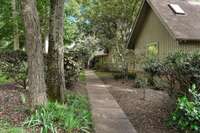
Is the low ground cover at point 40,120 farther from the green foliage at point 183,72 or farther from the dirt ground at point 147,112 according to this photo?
the green foliage at point 183,72

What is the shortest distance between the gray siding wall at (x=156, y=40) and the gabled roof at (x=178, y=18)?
0.65 metres

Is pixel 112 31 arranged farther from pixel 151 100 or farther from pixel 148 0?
pixel 151 100

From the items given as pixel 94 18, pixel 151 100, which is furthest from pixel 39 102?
pixel 94 18

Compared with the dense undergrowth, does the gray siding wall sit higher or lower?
higher

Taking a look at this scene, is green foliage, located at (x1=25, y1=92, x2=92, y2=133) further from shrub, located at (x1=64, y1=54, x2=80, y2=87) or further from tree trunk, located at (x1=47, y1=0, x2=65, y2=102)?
shrub, located at (x1=64, y1=54, x2=80, y2=87)

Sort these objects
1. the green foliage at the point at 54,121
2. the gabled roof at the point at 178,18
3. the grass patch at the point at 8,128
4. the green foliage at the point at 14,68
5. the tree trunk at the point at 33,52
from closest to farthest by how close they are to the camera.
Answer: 1. the grass patch at the point at 8,128
2. the green foliage at the point at 54,121
3. the tree trunk at the point at 33,52
4. the green foliage at the point at 14,68
5. the gabled roof at the point at 178,18

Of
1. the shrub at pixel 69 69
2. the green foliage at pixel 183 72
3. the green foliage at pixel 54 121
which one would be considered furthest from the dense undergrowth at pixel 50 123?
the shrub at pixel 69 69

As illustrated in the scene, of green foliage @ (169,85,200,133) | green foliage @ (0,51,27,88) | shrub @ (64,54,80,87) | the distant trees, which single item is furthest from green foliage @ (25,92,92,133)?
the distant trees

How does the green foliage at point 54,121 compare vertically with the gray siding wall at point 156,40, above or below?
below

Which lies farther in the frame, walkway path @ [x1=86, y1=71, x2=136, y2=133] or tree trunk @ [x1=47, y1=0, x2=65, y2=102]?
tree trunk @ [x1=47, y1=0, x2=65, y2=102]

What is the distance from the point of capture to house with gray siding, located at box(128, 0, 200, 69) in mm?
13102

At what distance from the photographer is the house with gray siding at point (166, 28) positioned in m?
13.1

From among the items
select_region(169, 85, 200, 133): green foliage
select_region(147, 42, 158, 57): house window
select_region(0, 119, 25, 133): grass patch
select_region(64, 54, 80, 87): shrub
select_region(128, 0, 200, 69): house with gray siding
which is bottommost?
select_region(0, 119, 25, 133): grass patch

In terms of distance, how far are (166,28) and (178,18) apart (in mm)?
1363
